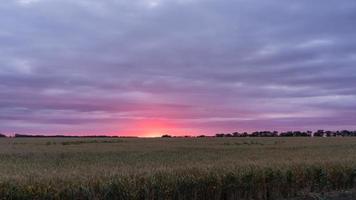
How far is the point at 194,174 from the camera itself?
57.6 ft

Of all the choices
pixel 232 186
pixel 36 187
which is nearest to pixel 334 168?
pixel 232 186

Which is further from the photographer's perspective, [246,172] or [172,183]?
[246,172]

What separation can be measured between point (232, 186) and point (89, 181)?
16.4 ft

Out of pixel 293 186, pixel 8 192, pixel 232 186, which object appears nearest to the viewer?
pixel 8 192

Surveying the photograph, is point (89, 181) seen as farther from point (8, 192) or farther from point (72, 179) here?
point (8, 192)

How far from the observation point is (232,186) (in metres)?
17.9

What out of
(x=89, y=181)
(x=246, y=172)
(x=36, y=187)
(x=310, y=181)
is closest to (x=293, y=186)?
(x=310, y=181)

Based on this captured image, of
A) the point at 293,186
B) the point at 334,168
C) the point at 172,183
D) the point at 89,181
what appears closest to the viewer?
the point at 89,181

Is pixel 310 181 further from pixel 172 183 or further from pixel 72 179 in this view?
pixel 72 179

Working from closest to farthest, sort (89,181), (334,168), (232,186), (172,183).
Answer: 1. (89,181)
2. (172,183)
3. (232,186)
4. (334,168)

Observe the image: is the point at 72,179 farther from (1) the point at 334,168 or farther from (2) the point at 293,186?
(1) the point at 334,168

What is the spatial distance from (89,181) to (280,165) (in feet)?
27.9

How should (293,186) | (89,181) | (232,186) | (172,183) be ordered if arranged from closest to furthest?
(89,181) < (172,183) < (232,186) < (293,186)

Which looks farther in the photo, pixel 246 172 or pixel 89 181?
pixel 246 172
